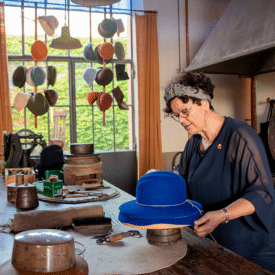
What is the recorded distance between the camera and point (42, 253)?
34.3 inches

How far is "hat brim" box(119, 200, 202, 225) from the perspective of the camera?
125 centimetres

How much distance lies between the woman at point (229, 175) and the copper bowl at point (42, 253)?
2.06 ft

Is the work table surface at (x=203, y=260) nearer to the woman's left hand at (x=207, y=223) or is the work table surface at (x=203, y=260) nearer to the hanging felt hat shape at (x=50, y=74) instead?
the woman's left hand at (x=207, y=223)

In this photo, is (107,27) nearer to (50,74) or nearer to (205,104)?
(50,74)

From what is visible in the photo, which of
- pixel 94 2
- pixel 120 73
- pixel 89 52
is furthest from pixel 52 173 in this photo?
pixel 120 73

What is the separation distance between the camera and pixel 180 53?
18.6 ft

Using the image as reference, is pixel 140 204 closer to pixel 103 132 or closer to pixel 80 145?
pixel 80 145

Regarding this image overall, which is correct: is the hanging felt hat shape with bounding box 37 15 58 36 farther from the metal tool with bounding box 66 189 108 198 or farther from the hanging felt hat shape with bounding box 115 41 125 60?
the metal tool with bounding box 66 189 108 198

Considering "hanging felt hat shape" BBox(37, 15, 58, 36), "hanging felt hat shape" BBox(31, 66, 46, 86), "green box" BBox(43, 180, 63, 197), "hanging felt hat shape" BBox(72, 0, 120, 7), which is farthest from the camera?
"hanging felt hat shape" BBox(31, 66, 46, 86)

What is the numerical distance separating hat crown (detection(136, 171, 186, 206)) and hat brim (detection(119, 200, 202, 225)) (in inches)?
0.9

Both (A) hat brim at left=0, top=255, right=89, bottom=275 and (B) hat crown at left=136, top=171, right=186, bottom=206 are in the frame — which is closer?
(A) hat brim at left=0, top=255, right=89, bottom=275

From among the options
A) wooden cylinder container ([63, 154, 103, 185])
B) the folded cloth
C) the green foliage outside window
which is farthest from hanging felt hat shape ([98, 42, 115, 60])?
the folded cloth

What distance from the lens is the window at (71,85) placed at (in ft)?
16.8

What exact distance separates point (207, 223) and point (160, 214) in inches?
8.3
